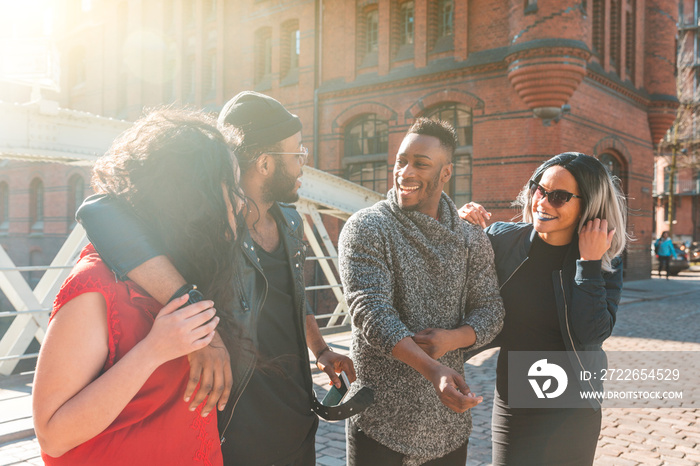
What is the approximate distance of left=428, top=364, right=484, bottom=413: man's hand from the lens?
1.48 metres

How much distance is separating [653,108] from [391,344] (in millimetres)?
19384

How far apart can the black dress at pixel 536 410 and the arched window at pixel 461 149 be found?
12.6 m

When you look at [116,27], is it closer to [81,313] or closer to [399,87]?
[399,87]

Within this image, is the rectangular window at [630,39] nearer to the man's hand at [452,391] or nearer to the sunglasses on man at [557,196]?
the sunglasses on man at [557,196]

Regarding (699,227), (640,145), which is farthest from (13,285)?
(699,227)

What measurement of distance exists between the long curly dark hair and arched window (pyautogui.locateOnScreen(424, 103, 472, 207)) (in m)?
13.8

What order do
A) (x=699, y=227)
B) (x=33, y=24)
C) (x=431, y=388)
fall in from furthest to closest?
(x=699, y=227)
(x=33, y=24)
(x=431, y=388)

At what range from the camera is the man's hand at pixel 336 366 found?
2.04 meters

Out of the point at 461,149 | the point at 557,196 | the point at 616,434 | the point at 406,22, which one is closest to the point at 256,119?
the point at 557,196

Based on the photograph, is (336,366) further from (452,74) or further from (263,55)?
(263,55)

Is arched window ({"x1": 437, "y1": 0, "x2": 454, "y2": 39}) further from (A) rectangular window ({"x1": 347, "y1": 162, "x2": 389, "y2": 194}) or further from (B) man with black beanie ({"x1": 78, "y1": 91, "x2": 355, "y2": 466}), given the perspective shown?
(B) man with black beanie ({"x1": 78, "y1": 91, "x2": 355, "y2": 466})

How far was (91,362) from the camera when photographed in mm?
1080

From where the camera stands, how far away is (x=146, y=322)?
118cm

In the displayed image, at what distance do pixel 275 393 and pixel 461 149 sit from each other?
44.9 feet
